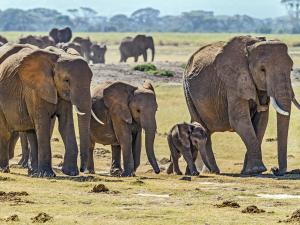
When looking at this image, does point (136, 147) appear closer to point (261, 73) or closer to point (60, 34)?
point (261, 73)

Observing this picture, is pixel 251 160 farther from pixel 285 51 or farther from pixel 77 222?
pixel 77 222

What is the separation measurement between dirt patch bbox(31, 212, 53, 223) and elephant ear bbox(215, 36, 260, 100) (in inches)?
362

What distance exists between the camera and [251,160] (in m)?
23.5

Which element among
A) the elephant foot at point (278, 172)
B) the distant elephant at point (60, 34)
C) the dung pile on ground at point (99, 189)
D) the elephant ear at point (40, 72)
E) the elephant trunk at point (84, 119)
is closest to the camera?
the dung pile on ground at point (99, 189)

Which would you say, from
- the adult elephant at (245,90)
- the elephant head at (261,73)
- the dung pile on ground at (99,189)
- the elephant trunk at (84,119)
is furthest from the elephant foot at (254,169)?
the dung pile on ground at (99,189)

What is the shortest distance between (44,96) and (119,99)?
2835mm

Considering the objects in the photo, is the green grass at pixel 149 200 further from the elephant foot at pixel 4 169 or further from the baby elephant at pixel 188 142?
the baby elephant at pixel 188 142

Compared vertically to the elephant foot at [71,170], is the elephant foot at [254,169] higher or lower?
lower

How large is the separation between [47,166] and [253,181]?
383 centimetres

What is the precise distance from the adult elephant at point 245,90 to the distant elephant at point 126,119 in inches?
57.8

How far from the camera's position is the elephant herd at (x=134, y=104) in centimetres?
2100

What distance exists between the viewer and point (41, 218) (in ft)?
48.8

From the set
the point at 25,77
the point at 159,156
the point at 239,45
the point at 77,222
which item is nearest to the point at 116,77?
the point at 159,156

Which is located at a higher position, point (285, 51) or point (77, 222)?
point (285, 51)
